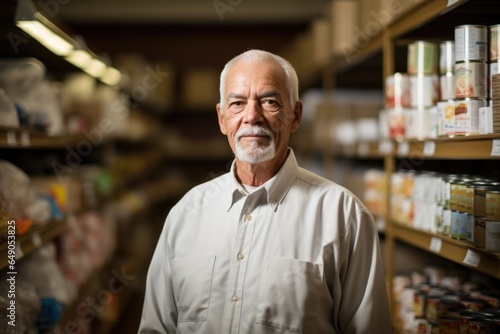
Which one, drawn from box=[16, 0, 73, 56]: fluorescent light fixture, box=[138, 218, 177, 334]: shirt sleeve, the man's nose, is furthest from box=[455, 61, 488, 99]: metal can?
box=[16, 0, 73, 56]: fluorescent light fixture

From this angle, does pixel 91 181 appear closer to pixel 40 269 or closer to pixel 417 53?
pixel 40 269

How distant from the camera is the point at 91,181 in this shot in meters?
4.17

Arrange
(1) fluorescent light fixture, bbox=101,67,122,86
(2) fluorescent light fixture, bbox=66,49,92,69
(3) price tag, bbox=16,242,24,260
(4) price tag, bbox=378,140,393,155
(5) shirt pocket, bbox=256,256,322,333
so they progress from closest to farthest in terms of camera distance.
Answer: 1. (5) shirt pocket, bbox=256,256,322,333
2. (3) price tag, bbox=16,242,24,260
3. (4) price tag, bbox=378,140,393,155
4. (2) fluorescent light fixture, bbox=66,49,92,69
5. (1) fluorescent light fixture, bbox=101,67,122,86

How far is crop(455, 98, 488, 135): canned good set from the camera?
7.09 ft

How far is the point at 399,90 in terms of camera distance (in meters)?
2.92

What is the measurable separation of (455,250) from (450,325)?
0.29 m

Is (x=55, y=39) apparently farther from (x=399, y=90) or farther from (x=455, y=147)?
(x=455, y=147)

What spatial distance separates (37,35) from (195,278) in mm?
1399

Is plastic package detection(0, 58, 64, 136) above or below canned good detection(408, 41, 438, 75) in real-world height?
below

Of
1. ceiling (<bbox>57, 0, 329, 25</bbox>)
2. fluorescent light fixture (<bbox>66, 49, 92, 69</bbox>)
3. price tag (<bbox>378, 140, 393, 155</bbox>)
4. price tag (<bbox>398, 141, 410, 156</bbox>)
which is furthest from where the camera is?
ceiling (<bbox>57, 0, 329, 25</bbox>)

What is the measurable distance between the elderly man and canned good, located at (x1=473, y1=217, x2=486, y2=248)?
388mm

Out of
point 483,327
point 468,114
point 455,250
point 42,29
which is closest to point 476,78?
point 468,114

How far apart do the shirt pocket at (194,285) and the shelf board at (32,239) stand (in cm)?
69

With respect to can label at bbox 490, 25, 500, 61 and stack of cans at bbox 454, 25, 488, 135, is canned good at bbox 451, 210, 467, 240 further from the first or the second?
can label at bbox 490, 25, 500, 61
